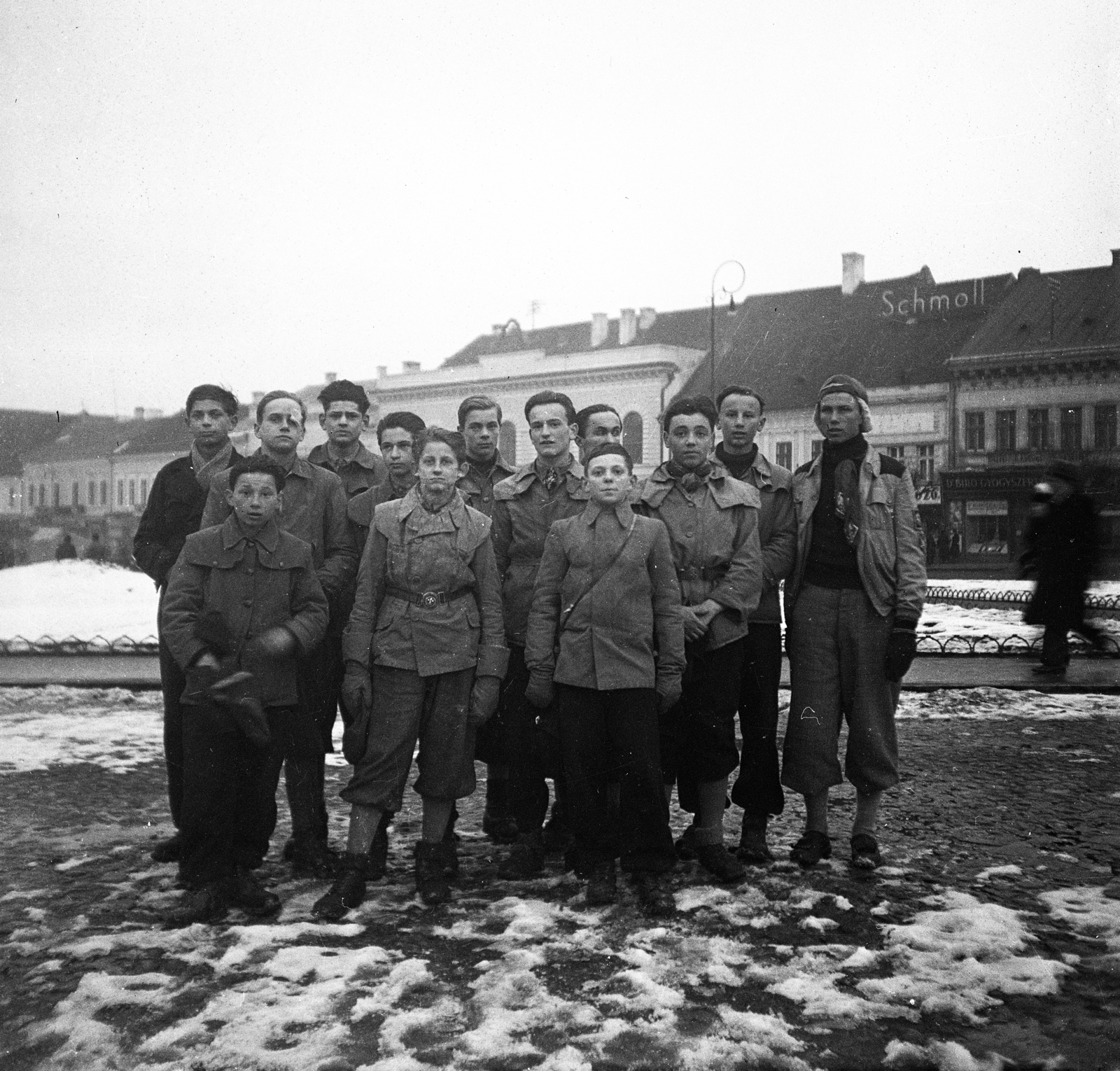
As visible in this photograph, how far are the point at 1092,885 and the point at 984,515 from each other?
4052cm

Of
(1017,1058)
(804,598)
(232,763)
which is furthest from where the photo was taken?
(804,598)

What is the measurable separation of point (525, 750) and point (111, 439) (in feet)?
248

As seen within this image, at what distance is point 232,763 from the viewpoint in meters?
4.89

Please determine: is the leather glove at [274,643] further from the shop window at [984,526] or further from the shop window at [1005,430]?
the shop window at [1005,430]

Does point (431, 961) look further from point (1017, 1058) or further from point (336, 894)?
point (1017, 1058)

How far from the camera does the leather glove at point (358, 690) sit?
497 centimetres

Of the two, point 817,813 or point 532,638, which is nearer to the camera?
point 532,638

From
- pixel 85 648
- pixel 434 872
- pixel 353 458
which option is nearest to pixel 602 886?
pixel 434 872

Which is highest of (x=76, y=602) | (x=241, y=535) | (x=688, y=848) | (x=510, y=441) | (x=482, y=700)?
(x=510, y=441)

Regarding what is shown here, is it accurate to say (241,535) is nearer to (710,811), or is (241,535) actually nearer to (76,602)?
(710,811)

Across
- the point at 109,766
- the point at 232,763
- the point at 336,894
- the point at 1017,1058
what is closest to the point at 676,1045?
the point at 1017,1058

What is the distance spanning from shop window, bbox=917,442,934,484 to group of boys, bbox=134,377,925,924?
40.8m

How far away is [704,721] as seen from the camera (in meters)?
5.29

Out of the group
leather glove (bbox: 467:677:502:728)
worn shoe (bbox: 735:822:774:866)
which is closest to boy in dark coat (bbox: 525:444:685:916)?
leather glove (bbox: 467:677:502:728)
